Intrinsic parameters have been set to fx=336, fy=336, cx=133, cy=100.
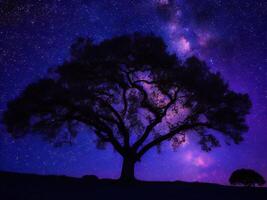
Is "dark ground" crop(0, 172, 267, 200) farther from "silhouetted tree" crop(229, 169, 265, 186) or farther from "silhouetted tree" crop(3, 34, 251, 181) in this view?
"silhouetted tree" crop(229, 169, 265, 186)

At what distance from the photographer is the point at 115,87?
2823 cm

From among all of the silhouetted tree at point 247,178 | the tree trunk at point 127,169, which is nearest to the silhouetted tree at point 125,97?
the tree trunk at point 127,169

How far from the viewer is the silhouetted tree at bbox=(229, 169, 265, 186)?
147 feet

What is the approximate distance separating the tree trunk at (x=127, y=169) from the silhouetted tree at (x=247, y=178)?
78.5 ft

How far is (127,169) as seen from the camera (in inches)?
1056

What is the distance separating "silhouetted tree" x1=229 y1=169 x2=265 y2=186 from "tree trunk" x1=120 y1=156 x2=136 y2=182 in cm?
2392

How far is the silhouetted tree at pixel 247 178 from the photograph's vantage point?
147 ft

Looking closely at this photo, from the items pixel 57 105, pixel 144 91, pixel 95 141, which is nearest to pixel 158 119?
pixel 144 91

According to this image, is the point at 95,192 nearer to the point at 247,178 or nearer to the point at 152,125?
the point at 152,125

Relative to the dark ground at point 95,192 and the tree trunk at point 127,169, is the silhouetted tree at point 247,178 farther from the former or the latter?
the dark ground at point 95,192

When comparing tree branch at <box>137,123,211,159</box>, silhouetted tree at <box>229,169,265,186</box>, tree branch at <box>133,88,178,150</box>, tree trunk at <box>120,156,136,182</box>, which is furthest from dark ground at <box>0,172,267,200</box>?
silhouetted tree at <box>229,169,265,186</box>

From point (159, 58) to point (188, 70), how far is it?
260 centimetres

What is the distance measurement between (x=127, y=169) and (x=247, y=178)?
80.0 feet

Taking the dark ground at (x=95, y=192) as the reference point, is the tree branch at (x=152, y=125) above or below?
above
